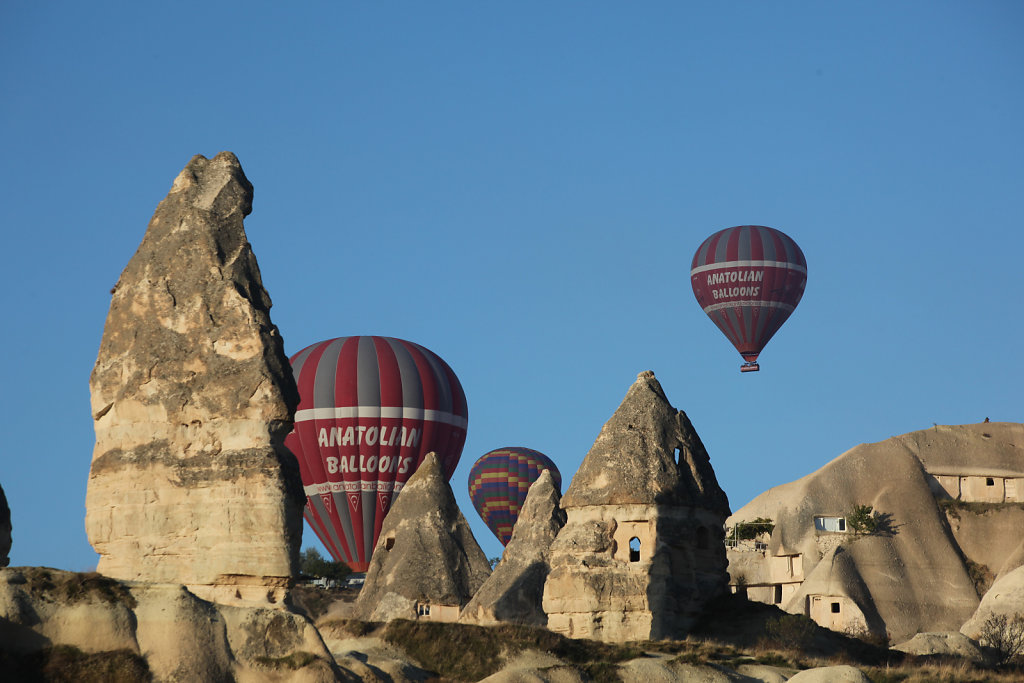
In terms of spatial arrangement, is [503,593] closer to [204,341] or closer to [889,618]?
[204,341]

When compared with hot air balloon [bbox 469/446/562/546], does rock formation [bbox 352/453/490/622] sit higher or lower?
lower

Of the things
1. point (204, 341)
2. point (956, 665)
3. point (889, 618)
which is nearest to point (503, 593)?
point (956, 665)

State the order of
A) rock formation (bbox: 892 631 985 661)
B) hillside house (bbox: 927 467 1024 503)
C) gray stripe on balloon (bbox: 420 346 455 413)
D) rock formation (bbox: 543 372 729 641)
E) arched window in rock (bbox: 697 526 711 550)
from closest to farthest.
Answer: rock formation (bbox: 543 372 729 641) < arched window in rock (bbox: 697 526 711 550) < rock formation (bbox: 892 631 985 661) < gray stripe on balloon (bbox: 420 346 455 413) < hillside house (bbox: 927 467 1024 503)

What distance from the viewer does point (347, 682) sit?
14.2 m

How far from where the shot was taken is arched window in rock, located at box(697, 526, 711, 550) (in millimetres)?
24438

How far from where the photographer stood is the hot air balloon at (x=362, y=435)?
40.6 meters

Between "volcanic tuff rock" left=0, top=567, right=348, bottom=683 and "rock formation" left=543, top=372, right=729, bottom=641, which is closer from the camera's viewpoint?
"volcanic tuff rock" left=0, top=567, right=348, bottom=683

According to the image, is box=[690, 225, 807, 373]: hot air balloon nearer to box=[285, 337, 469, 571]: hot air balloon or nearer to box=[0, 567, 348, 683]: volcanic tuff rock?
box=[285, 337, 469, 571]: hot air balloon

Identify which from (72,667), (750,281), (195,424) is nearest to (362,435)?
(750,281)

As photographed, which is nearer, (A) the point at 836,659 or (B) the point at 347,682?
(B) the point at 347,682

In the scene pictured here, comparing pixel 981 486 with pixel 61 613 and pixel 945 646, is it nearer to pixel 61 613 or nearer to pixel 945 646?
pixel 945 646

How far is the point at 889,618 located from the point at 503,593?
772 inches

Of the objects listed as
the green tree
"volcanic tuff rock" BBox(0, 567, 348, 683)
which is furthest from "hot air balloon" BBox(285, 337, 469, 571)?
"volcanic tuff rock" BBox(0, 567, 348, 683)

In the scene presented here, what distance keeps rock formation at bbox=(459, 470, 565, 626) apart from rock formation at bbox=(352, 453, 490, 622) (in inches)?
→ 20.0
